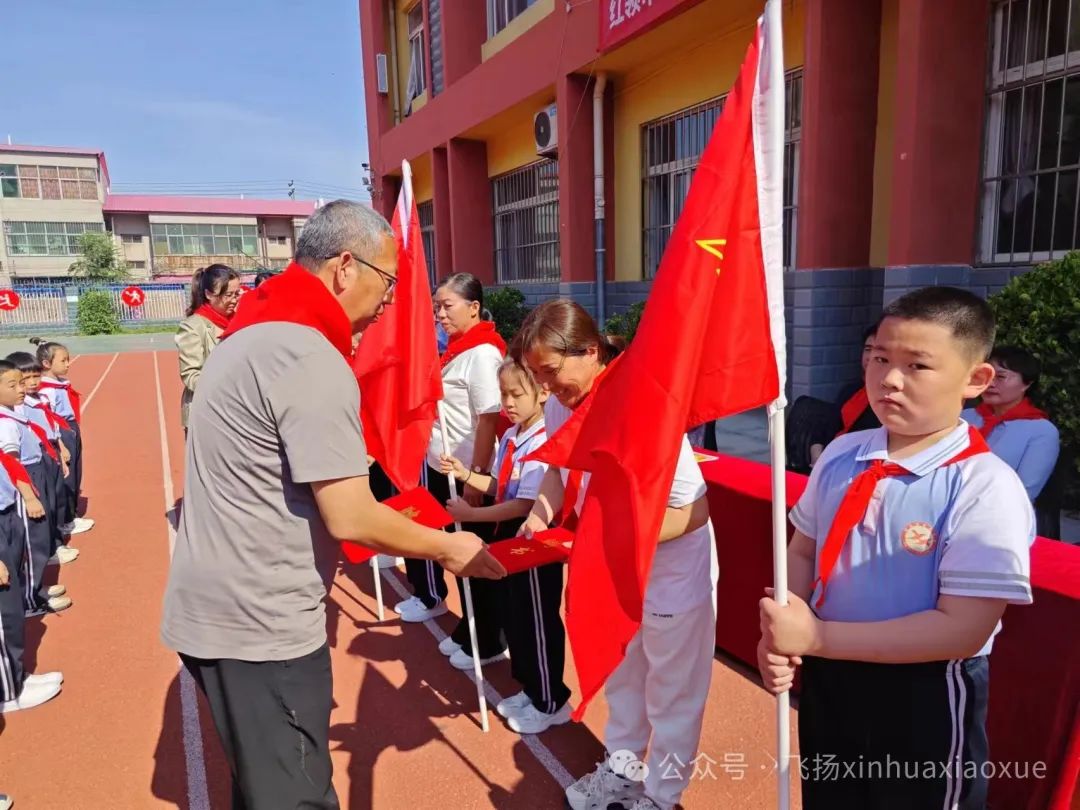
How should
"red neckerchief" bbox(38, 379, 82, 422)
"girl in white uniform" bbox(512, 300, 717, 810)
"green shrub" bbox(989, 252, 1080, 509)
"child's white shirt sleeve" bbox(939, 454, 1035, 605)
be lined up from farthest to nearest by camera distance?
"red neckerchief" bbox(38, 379, 82, 422) < "green shrub" bbox(989, 252, 1080, 509) < "girl in white uniform" bbox(512, 300, 717, 810) < "child's white shirt sleeve" bbox(939, 454, 1035, 605)

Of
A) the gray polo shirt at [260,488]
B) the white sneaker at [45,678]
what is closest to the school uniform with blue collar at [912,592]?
the gray polo shirt at [260,488]

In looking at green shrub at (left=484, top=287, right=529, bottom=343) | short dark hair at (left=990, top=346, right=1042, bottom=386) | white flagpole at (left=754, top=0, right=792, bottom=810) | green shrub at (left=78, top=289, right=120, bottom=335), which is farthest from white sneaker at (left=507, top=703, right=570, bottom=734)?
green shrub at (left=78, top=289, right=120, bottom=335)

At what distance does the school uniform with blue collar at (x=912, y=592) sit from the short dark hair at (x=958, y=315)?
18cm

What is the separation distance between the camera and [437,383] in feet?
11.3

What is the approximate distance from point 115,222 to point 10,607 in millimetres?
45502

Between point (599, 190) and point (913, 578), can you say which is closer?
point (913, 578)

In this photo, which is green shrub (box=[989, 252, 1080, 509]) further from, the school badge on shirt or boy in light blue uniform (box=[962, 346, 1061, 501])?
the school badge on shirt

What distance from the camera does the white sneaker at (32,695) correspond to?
3.43 metres

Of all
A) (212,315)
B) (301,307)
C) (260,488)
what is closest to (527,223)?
(212,315)

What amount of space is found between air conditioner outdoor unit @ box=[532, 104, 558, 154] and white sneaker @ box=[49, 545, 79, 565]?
7.77m

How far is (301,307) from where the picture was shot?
70.4 inches

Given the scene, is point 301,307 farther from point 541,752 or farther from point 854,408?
point 854,408

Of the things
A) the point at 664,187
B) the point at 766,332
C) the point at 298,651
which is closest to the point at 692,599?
the point at 766,332

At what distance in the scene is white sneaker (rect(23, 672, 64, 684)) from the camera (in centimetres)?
358
